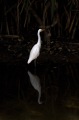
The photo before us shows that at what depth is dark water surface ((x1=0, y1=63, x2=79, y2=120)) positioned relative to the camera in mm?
8414

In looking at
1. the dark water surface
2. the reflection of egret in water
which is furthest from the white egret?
the reflection of egret in water

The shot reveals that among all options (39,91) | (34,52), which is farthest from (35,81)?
(34,52)

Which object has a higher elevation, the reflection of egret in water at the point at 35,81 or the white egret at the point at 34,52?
the white egret at the point at 34,52

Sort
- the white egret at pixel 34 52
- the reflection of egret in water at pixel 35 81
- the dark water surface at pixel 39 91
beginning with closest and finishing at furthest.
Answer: the dark water surface at pixel 39 91 < the reflection of egret in water at pixel 35 81 < the white egret at pixel 34 52

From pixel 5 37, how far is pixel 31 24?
83 cm

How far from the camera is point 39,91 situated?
9672 mm

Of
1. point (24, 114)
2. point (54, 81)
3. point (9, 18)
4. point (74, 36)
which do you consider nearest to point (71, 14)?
point (74, 36)

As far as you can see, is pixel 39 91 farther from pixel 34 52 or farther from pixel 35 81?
pixel 34 52

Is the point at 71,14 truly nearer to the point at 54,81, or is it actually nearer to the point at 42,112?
the point at 54,81

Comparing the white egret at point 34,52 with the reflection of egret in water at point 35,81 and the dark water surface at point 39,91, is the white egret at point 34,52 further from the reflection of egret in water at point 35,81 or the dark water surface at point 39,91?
the reflection of egret in water at point 35,81

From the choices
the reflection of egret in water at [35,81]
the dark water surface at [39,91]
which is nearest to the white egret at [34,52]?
the dark water surface at [39,91]

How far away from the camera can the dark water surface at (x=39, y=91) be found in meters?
8.41

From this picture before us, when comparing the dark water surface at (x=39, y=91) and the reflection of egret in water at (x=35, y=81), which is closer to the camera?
the dark water surface at (x=39, y=91)

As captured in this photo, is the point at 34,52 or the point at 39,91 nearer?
the point at 39,91
